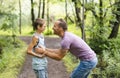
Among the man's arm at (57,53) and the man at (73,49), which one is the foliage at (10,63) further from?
the man at (73,49)

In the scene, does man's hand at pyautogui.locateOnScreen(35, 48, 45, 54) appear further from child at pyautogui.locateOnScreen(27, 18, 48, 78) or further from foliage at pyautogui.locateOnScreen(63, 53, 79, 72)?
foliage at pyautogui.locateOnScreen(63, 53, 79, 72)

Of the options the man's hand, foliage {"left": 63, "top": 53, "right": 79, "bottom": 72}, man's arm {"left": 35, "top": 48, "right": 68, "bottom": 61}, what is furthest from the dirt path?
man's arm {"left": 35, "top": 48, "right": 68, "bottom": 61}

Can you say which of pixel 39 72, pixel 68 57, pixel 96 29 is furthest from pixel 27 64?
pixel 39 72

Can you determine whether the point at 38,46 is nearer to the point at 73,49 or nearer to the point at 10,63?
the point at 73,49

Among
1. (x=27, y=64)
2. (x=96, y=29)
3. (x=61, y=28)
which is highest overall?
(x=61, y=28)

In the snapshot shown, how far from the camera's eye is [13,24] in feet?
58.8

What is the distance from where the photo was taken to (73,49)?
233 inches

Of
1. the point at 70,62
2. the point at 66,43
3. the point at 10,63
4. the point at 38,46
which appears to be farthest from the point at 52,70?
the point at 66,43

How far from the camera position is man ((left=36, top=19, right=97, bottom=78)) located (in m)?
5.84

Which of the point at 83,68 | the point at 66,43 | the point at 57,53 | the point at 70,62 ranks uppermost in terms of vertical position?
the point at 66,43

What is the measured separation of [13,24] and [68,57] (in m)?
4.63

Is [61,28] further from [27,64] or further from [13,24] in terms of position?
[13,24]

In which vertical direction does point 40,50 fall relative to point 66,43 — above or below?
below

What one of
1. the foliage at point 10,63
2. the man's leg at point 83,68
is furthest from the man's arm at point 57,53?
the foliage at point 10,63
